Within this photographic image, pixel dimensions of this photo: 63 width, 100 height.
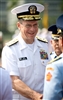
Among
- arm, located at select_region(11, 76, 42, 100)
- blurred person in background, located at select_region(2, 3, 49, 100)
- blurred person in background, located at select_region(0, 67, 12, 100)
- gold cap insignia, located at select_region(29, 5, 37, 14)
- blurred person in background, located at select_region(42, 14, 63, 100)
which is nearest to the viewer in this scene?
blurred person in background, located at select_region(42, 14, 63, 100)

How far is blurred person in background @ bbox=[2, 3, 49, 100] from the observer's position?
5113 mm

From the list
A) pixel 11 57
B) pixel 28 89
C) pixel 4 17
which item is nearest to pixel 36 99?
pixel 28 89

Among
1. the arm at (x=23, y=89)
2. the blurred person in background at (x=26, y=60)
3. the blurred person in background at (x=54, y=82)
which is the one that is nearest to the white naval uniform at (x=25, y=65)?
the blurred person in background at (x=26, y=60)

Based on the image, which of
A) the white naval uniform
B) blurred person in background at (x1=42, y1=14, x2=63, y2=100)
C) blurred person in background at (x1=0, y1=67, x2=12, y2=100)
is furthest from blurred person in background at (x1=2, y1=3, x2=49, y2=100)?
blurred person in background at (x1=42, y1=14, x2=63, y2=100)

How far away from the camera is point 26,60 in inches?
206

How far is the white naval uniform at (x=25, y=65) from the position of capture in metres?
5.16

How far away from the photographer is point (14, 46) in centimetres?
532

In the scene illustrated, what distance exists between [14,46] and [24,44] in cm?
13

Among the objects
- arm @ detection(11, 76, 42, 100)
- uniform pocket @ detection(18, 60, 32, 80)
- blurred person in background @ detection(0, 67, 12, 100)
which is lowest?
arm @ detection(11, 76, 42, 100)

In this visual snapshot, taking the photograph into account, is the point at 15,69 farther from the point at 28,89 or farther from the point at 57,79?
the point at 57,79

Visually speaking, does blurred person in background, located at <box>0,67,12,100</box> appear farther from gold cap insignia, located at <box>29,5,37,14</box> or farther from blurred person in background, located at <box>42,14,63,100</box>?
gold cap insignia, located at <box>29,5,37,14</box>

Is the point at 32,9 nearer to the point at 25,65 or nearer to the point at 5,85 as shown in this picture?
the point at 25,65

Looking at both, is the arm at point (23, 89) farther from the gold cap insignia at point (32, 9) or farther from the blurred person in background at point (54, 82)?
the blurred person in background at point (54, 82)

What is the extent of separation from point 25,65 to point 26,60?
0.08 metres
